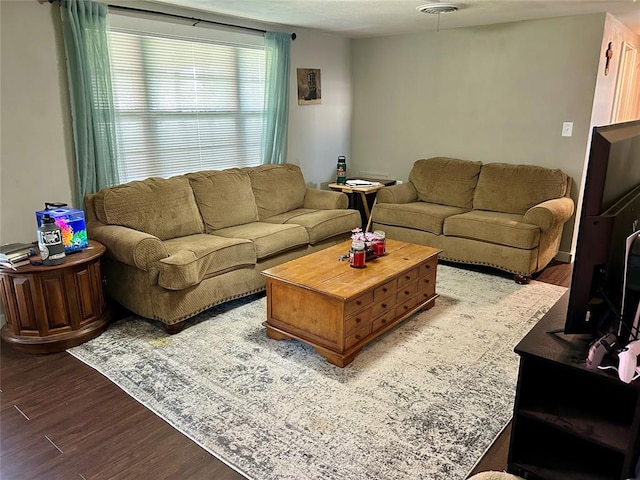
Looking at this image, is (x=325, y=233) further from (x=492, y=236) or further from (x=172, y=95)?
(x=172, y=95)

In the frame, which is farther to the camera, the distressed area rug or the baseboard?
the baseboard

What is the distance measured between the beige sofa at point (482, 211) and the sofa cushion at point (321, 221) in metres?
0.48

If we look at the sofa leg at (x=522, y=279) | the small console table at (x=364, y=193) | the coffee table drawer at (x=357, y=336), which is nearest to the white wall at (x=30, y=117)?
the coffee table drawer at (x=357, y=336)

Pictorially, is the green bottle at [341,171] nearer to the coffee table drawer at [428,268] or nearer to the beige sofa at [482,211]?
the beige sofa at [482,211]

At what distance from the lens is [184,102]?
13.2 ft

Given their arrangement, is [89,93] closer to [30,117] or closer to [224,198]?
[30,117]

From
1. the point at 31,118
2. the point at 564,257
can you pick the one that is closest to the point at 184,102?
the point at 31,118

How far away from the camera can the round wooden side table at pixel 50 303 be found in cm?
271

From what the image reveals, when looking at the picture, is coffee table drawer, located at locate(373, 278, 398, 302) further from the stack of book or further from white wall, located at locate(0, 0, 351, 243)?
white wall, located at locate(0, 0, 351, 243)

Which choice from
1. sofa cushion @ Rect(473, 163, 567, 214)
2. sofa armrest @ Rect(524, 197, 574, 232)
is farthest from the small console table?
sofa armrest @ Rect(524, 197, 574, 232)

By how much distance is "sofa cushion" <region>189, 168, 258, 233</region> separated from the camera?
12.7ft

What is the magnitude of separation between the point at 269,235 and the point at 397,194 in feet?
5.61

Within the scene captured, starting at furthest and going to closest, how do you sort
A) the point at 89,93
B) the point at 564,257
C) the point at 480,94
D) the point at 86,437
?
the point at 480,94 < the point at 564,257 < the point at 89,93 < the point at 86,437

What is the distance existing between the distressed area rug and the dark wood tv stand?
35cm
